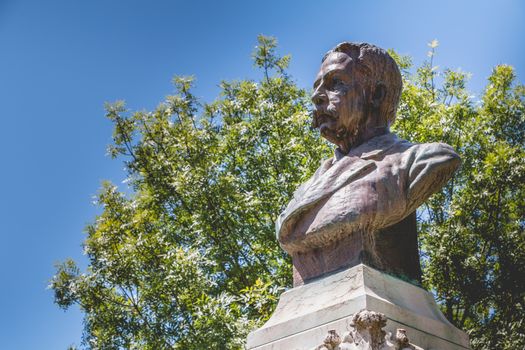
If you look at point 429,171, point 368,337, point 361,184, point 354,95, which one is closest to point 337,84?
point 354,95

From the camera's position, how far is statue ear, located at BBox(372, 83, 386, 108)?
20.1 ft

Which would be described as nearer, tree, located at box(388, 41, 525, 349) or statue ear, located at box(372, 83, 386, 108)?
statue ear, located at box(372, 83, 386, 108)

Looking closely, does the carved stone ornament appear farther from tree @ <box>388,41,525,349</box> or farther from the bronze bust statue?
tree @ <box>388,41,525,349</box>

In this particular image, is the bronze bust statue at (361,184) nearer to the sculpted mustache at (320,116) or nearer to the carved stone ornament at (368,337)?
the sculpted mustache at (320,116)

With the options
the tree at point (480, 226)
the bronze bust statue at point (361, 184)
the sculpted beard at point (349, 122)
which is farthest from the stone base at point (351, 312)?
the tree at point (480, 226)

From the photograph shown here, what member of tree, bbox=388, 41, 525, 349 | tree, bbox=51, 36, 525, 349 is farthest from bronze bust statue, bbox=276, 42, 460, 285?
tree, bbox=388, 41, 525, 349

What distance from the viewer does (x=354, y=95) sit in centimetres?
603

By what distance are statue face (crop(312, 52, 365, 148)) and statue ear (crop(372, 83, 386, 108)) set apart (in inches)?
4.9

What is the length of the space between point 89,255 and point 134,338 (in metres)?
2.27

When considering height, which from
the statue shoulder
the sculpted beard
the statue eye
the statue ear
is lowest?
the statue shoulder

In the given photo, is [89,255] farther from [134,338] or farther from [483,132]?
[483,132]

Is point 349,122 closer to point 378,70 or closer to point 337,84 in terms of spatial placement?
point 337,84

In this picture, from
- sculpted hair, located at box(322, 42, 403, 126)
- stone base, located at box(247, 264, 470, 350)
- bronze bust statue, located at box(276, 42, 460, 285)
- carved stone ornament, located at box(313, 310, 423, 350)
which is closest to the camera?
carved stone ornament, located at box(313, 310, 423, 350)

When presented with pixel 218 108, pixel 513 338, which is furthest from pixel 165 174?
pixel 513 338
